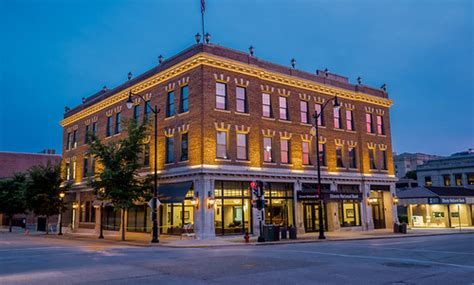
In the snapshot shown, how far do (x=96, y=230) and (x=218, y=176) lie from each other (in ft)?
54.1

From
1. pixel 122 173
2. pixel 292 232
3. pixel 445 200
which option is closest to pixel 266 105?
pixel 292 232

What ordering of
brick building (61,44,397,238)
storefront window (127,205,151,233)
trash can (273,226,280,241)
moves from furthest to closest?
storefront window (127,205,151,233) < brick building (61,44,397,238) < trash can (273,226,280,241)

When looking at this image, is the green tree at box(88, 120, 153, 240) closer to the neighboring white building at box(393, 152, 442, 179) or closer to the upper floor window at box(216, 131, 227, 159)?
the upper floor window at box(216, 131, 227, 159)

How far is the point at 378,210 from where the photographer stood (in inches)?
1555

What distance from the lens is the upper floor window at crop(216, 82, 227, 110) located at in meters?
29.6

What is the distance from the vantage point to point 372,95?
133 feet

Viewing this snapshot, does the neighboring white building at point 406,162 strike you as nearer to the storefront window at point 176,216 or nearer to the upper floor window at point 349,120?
the upper floor window at point 349,120

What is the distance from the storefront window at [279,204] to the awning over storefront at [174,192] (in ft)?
20.9

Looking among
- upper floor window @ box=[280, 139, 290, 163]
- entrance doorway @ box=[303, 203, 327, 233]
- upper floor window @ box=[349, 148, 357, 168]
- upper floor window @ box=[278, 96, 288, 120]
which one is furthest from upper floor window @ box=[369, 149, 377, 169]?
upper floor window @ box=[278, 96, 288, 120]

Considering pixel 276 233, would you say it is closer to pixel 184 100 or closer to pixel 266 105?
pixel 266 105

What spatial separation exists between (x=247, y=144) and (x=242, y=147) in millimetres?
506

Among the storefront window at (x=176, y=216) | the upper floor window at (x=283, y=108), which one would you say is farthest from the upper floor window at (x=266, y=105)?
the storefront window at (x=176, y=216)

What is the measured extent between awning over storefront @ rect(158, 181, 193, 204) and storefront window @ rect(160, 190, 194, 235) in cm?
63

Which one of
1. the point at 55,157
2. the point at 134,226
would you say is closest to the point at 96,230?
the point at 134,226
